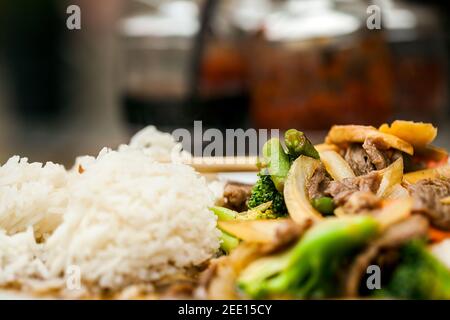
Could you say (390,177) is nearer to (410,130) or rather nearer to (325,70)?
(410,130)

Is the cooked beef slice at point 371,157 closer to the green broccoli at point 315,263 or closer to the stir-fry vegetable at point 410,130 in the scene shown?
the stir-fry vegetable at point 410,130

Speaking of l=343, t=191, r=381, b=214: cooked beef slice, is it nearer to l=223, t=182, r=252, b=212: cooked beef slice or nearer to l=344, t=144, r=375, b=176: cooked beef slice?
l=344, t=144, r=375, b=176: cooked beef slice

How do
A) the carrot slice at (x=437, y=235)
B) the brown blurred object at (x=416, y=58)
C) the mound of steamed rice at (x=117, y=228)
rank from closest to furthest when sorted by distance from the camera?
the carrot slice at (x=437, y=235), the mound of steamed rice at (x=117, y=228), the brown blurred object at (x=416, y=58)

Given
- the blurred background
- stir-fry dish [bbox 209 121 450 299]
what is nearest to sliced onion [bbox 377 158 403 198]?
stir-fry dish [bbox 209 121 450 299]

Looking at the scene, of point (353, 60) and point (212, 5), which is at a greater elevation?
point (212, 5)

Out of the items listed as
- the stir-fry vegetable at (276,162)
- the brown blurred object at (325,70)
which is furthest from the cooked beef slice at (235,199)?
the brown blurred object at (325,70)

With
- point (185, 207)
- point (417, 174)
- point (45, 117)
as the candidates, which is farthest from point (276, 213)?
point (45, 117)

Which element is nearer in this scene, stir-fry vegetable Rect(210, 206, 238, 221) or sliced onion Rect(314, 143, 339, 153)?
stir-fry vegetable Rect(210, 206, 238, 221)
